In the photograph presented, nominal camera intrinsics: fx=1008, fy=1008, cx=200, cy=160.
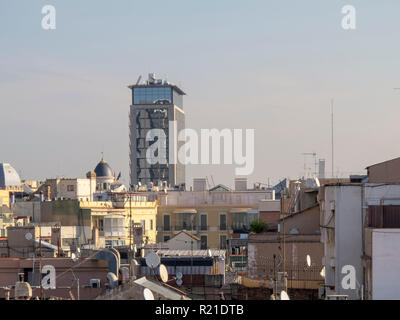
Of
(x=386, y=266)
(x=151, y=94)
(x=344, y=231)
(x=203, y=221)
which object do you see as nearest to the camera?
(x=386, y=266)

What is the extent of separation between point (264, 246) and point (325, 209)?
4.45m

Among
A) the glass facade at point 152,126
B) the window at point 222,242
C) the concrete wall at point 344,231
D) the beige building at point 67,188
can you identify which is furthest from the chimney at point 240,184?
the concrete wall at point 344,231

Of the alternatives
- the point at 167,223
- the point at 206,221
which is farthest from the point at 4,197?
the point at 206,221

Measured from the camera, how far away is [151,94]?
139 m

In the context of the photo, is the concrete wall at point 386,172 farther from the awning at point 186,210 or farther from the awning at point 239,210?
the awning at point 186,210

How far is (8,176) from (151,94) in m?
52.8

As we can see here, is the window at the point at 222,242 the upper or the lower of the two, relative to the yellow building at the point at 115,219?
lower

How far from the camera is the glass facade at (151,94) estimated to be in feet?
449

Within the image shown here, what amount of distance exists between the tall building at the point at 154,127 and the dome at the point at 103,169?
12.3 m


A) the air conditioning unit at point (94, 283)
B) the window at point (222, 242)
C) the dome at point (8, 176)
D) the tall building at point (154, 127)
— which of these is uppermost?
the tall building at point (154, 127)

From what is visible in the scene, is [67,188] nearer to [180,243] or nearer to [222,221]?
[222,221]

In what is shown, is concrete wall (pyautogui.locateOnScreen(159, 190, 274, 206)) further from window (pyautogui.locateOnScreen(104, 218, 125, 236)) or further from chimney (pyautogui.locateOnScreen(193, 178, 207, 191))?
window (pyautogui.locateOnScreen(104, 218, 125, 236))
